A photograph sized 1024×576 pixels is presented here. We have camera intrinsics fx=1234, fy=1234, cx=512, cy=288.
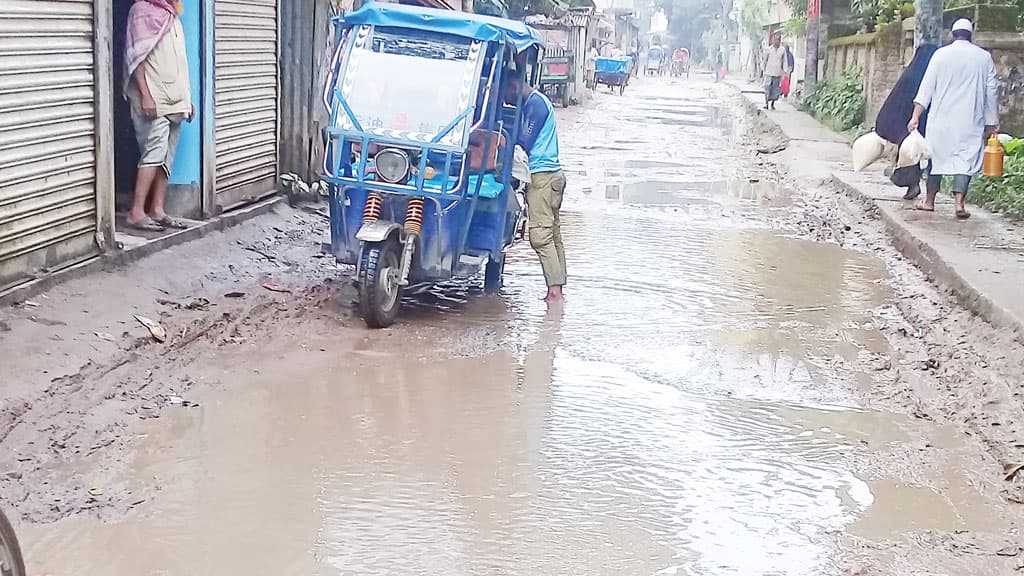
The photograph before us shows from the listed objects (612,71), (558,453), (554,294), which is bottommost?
(558,453)

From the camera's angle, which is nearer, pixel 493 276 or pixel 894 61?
pixel 493 276

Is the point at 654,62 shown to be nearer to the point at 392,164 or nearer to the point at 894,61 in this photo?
the point at 894,61

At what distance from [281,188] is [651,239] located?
335 centimetres

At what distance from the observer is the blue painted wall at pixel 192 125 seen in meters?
9.07

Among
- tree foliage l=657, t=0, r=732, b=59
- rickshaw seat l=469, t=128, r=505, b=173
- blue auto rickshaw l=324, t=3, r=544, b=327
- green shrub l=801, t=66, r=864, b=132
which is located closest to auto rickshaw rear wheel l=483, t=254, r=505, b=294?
blue auto rickshaw l=324, t=3, r=544, b=327

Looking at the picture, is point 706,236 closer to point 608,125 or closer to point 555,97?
point 608,125

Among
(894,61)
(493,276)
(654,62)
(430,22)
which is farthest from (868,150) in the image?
(654,62)

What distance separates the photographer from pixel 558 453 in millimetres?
5340

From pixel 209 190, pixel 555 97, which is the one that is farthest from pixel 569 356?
pixel 555 97

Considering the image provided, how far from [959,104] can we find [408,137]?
6035 millimetres

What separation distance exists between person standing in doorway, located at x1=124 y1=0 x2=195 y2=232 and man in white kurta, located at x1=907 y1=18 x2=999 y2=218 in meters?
6.58

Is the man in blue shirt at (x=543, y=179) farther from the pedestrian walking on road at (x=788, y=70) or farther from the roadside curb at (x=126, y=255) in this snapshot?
the pedestrian walking on road at (x=788, y=70)

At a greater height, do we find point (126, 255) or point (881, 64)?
point (881, 64)

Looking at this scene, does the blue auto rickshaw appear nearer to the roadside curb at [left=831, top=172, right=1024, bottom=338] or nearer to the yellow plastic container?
the roadside curb at [left=831, top=172, right=1024, bottom=338]
